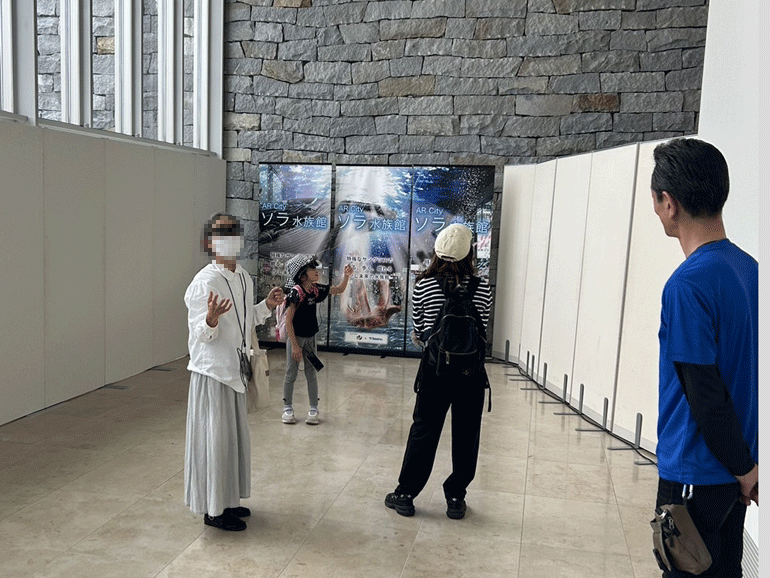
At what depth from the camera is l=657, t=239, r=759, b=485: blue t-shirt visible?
203cm

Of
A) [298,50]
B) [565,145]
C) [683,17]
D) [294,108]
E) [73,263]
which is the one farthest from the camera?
[294,108]

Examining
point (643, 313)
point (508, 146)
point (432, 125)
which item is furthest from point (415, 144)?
point (643, 313)

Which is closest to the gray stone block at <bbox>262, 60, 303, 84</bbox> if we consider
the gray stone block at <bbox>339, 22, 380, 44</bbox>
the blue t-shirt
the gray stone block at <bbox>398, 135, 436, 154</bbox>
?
the gray stone block at <bbox>339, 22, 380, 44</bbox>

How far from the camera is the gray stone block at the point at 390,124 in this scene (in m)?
9.44

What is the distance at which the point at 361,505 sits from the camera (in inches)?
177

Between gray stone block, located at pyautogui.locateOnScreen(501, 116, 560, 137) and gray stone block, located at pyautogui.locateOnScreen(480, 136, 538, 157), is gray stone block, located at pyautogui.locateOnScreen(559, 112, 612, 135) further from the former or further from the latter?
gray stone block, located at pyautogui.locateOnScreen(480, 136, 538, 157)

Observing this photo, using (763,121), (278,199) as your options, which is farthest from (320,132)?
(763,121)

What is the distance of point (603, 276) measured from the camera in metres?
6.34

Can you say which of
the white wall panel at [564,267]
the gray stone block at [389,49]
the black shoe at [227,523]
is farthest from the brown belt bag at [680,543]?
the gray stone block at [389,49]

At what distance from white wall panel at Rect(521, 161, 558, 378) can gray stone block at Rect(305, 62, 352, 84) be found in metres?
2.68

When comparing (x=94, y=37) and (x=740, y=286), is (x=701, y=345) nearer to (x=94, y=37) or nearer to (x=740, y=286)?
(x=740, y=286)

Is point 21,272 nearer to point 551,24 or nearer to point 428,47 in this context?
point 428,47

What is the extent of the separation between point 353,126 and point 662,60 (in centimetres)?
353

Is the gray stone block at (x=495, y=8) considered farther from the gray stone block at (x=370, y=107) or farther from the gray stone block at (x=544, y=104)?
the gray stone block at (x=370, y=107)
